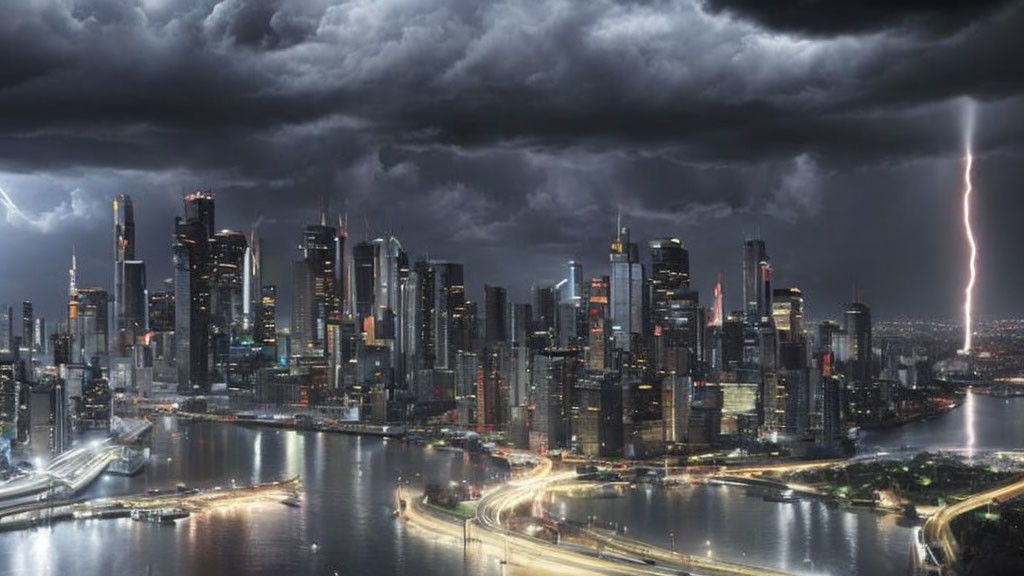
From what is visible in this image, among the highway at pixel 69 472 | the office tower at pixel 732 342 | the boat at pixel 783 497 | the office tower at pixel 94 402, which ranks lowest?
the boat at pixel 783 497

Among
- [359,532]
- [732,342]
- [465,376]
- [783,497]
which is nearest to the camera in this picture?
[359,532]

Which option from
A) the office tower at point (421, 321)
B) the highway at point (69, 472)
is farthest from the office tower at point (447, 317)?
the highway at point (69, 472)

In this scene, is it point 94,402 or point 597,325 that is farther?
point 597,325

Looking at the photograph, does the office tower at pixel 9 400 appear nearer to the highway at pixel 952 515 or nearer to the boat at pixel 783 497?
the boat at pixel 783 497

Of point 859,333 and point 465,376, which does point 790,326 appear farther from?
point 465,376

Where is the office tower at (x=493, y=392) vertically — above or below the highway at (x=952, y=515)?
above

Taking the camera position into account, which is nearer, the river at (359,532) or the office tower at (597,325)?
the river at (359,532)

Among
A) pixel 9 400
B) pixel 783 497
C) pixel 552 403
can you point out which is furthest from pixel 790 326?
pixel 9 400

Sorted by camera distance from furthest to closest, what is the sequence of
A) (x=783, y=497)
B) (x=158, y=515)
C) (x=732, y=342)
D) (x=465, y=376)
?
(x=465, y=376), (x=732, y=342), (x=783, y=497), (x=158, y=515)

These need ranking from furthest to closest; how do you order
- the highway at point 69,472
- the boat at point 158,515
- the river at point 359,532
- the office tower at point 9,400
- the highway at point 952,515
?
the office tower at point 9,400 → the highway at point 69,472 → the boat at point 158,515 → the highway at point 952,515 → the river at point 359,532
